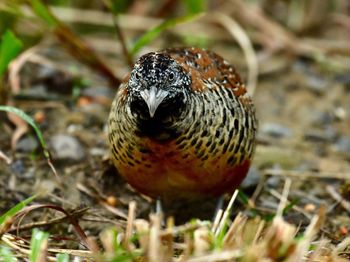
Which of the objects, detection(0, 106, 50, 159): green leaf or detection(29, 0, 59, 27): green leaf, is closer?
detection(0, 106, 50, 159): green leaf

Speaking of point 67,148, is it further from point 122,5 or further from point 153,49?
point 122,5

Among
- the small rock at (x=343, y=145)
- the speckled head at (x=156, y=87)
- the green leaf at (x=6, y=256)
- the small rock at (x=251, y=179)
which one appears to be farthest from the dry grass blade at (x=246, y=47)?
the green leaf at (x=6, y=256)

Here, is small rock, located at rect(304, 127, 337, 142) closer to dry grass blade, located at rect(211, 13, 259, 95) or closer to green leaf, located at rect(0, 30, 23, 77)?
dry grass blade, located at rect(211, 13, 259, 95)

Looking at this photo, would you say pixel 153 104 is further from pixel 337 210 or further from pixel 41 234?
pixel 337 210

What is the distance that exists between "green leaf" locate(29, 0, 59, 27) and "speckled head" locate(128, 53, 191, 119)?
2.07 meters

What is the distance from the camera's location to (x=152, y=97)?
3.92 meters

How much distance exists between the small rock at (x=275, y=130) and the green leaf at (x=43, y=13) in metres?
1.99

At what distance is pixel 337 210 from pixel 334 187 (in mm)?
401

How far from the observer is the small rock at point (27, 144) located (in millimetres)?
5711

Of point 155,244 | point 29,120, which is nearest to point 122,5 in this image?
point 29,120

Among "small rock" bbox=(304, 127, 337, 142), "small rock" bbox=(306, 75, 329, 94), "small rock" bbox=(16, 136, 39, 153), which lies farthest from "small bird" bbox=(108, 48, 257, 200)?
"small rock" bbox=(306, 75, 329, 94)

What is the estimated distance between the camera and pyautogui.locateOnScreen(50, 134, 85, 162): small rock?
5.66 metres

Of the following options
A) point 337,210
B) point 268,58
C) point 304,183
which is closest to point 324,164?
point 304,183

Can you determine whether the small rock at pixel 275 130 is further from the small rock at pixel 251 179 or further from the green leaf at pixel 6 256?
the green leaf at pixel 6 256
